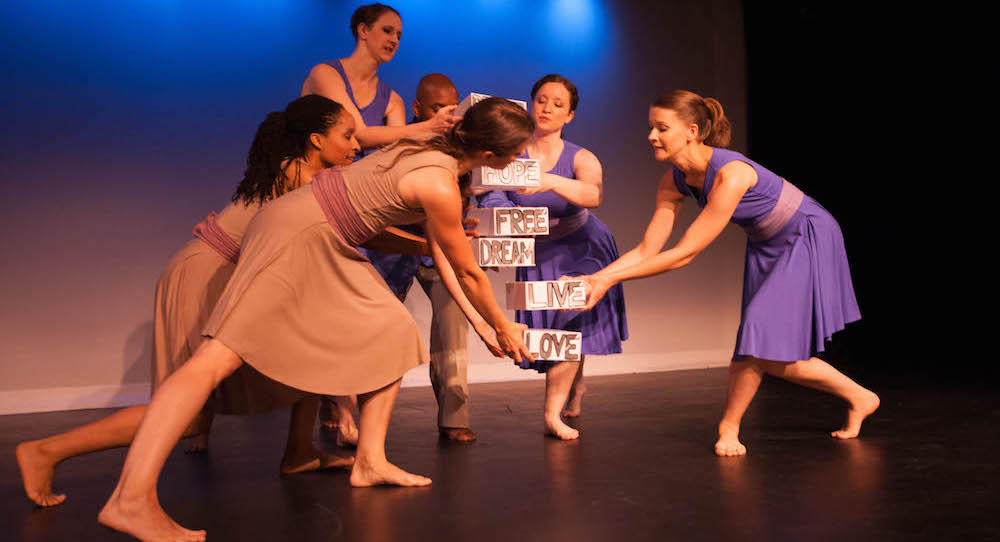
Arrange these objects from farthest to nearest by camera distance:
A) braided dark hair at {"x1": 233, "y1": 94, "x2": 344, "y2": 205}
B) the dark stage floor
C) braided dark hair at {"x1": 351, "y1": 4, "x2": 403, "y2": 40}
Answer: braided dark hair at {"x1": 351, "y1": 4, "x2": 403, "y2": 40} → braided dark hair at {"x1": 233, "y1": 94, "x2": 344, "y2": 205} → the dark stage floor

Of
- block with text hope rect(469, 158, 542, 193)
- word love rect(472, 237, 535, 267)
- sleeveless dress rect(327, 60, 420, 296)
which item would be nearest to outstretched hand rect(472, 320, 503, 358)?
word love rect(472, 237, 535, 267)

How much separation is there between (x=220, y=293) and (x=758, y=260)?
183 cm

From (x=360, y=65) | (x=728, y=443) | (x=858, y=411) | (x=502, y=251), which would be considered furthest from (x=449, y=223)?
(x=858, y=411)

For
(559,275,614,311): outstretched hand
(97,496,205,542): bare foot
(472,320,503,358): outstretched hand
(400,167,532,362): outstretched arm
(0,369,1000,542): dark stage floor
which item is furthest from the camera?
(559,275,614,311): outstretched hand

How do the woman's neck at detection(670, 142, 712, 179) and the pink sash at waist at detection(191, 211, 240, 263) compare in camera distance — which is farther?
the woman's neck at detection(670, 142, 712, 179)

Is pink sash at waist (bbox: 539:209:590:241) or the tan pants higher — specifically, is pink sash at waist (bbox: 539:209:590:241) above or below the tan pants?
above

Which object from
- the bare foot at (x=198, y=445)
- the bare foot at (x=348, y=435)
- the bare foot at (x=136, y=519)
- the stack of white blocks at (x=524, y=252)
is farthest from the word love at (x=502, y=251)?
the bare foot at (x=136, y=519)

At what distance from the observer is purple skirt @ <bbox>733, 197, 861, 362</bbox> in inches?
112

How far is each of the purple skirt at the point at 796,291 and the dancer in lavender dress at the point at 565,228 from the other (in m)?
0.60

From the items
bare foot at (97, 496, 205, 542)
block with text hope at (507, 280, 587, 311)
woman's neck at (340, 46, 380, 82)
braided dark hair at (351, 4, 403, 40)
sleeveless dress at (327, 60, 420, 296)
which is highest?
braided dark hair at (351, 4, 403, 40)

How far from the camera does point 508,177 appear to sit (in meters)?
2.96

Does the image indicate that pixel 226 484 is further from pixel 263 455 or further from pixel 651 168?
pixel 651 168

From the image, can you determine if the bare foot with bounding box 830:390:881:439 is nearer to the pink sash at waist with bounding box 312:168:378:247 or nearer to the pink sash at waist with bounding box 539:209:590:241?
the pink sash at waist with bounding box 539:209:590:241

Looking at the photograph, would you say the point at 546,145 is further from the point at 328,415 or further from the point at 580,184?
the point at 328,415
